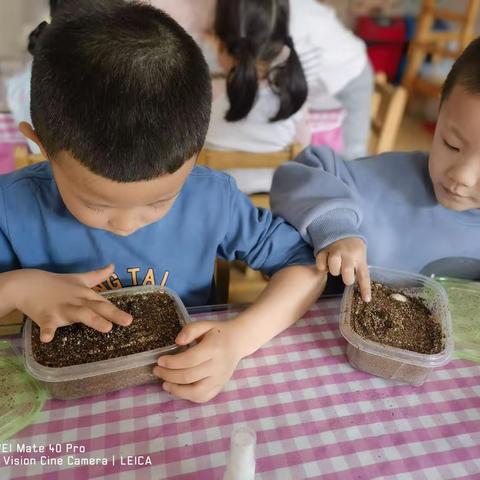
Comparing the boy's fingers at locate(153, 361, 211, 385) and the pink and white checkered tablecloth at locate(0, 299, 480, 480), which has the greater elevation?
the boy's fingers at locate(153, 361, 211, 385)

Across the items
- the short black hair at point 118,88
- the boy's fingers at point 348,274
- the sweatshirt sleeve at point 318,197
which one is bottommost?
the boy's fingers at point 348,274

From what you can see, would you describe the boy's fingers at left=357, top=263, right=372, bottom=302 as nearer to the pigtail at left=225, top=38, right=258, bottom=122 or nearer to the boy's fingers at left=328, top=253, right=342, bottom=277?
the boy's fingers at left=328, top=253, right=342, bottom=277

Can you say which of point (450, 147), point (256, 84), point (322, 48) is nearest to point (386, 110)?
point (322, 48)

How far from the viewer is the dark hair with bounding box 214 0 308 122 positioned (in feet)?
4.81

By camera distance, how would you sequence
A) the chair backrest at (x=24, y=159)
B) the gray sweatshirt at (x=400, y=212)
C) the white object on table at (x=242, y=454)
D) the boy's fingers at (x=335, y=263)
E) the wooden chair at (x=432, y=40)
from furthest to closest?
the wooden chair at (x=432, y=40), the chair backrest at (x=24, y=159), the gray sweatshirt at (x=400, y=212), the boy's fingers at (x=335, y=263), the white object on table at (x=242, y=454)

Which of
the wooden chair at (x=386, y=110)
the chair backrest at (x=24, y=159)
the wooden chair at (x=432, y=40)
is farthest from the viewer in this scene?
the wooden chair at (x=432, y=40)

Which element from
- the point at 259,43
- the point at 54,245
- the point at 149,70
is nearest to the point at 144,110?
A: the point at 149,70

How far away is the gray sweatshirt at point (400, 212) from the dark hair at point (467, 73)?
204 mm

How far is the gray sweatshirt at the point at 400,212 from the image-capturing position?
3.35ft

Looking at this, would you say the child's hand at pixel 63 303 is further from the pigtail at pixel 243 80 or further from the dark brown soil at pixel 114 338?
the pigtail at pixel 243 80

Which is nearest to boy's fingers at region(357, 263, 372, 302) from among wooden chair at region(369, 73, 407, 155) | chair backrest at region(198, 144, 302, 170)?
chair backrest at region(198, 144, 302, 170)

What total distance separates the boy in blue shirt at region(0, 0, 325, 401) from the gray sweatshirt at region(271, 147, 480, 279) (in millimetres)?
167

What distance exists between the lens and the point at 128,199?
2.17ft

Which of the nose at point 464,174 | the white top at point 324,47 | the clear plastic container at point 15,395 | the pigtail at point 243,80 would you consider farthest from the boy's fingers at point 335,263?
the white top at point 324,47
